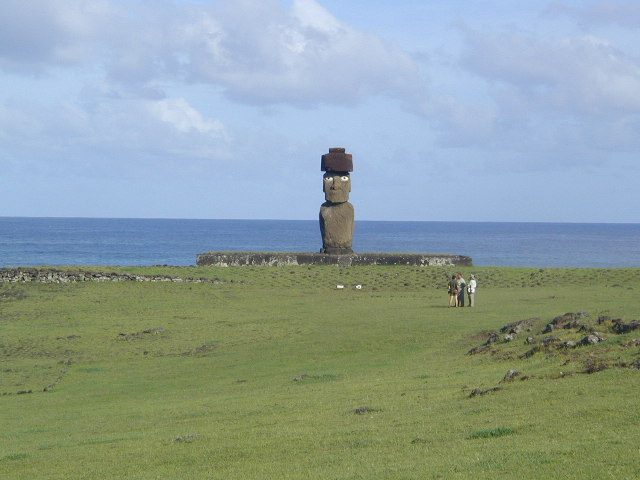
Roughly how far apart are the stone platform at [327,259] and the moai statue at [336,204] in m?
0.83

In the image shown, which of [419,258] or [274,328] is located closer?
[274,328]

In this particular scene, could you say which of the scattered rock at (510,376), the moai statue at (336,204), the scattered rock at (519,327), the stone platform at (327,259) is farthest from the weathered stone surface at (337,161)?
the scattered rock at (510,376)

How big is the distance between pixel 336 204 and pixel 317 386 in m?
29.2

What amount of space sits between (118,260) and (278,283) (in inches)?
2095

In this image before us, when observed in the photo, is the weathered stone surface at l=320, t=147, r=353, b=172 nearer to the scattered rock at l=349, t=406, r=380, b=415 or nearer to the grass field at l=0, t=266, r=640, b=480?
the grass field at l=0, t=266, r=640, b=480

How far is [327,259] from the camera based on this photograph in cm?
4494

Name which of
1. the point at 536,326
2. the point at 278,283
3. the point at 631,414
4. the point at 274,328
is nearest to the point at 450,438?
the point at 631,414

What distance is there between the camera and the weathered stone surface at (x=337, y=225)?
4553 cm

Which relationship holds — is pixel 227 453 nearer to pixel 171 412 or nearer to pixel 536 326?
pixel 171 412

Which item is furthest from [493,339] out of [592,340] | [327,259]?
[327,259]

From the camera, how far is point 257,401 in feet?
50.2

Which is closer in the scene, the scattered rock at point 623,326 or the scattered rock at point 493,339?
the scattered rock at point 623,326

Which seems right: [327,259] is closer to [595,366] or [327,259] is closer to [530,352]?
[530,352]

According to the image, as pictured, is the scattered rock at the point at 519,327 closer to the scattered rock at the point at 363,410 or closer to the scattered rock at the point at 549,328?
the scattered rock at the point at 549,328
